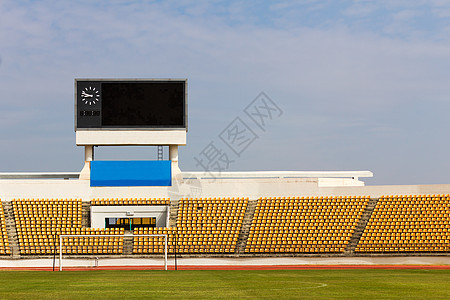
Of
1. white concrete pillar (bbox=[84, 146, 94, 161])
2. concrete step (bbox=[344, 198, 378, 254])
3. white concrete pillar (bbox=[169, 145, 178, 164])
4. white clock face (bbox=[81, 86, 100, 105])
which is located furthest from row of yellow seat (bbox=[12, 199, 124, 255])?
concrete step (bbox=[344, 198, 378, 254])

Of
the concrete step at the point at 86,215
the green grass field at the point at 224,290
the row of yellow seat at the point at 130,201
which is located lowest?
the concrete step at the point at 86,215

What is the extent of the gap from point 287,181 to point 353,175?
7410 mm

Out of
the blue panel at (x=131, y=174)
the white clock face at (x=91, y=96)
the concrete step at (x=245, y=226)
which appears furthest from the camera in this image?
the blue panel at (x=131, y=174)

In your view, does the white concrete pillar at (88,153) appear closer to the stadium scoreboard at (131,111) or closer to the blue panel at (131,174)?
the blue panel at (131,174)

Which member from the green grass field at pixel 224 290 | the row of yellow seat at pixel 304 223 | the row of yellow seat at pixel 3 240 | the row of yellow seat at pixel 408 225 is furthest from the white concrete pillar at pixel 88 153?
the green grass field at pixel 224 290

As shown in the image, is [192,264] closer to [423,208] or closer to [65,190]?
[65,190]

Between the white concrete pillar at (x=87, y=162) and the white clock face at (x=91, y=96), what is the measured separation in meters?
3.82

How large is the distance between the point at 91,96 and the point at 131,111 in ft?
10.6

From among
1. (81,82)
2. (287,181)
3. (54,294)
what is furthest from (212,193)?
(54,294)

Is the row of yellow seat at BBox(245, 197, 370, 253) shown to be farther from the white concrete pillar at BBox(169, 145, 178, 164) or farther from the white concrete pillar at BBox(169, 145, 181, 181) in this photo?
the white concrete pillar at BBox(169, 145, 178, 164)

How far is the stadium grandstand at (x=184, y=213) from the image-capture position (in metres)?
44.6

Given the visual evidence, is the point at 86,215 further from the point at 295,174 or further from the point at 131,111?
the point at 295,174

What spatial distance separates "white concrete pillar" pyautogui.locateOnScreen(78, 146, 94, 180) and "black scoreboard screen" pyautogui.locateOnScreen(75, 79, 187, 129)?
2.25m

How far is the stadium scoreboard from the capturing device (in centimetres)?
4875
